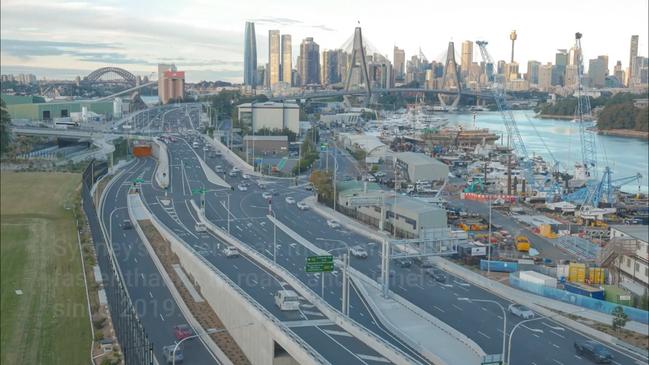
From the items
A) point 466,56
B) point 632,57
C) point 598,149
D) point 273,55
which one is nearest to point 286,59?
point 273,55

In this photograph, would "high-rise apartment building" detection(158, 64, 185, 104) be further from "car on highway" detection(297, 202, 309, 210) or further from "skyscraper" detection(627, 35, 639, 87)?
"skyscraper" detection(627, 35, 639, 87)

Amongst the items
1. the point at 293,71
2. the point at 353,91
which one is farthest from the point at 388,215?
the point at 293,71

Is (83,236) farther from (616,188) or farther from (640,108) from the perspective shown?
(640,108)

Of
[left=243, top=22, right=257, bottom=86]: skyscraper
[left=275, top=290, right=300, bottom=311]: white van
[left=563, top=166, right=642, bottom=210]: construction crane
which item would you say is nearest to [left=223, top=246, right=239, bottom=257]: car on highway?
[left=275, top=290, right=300, bottom=311]: white van

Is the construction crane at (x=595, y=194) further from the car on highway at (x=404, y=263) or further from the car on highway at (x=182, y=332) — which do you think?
the car on highway at (x=182, y=332)

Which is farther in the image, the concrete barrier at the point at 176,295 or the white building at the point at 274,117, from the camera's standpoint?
the white building at the point at 274,117

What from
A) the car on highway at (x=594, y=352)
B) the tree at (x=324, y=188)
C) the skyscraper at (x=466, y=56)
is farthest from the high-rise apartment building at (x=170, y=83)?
the car on highway at (x=594, y=352)
